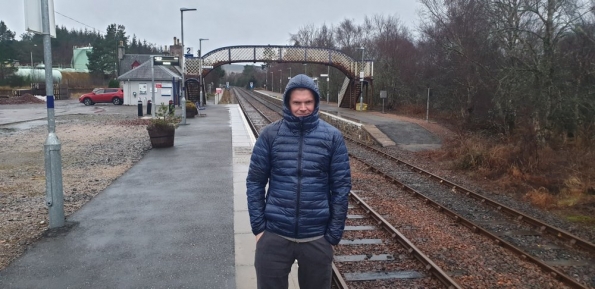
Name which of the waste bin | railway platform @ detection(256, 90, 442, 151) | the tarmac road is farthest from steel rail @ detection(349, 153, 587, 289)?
the waste bin

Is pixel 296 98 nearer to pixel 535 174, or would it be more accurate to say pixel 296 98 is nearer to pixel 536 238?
pixel 536 238

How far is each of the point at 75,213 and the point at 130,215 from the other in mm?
813

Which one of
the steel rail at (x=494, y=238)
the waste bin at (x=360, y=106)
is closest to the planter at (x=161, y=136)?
the steel rail at (x=494, y=238)

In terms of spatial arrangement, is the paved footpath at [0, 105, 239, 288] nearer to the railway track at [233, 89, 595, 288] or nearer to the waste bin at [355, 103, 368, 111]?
the railway track at [233, 89, 595, 288]

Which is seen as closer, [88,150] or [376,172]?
[376,172]

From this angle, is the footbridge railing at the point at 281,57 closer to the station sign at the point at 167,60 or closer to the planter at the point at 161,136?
the station sign at the point at 167,60

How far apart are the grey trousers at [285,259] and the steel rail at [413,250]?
2544 mm

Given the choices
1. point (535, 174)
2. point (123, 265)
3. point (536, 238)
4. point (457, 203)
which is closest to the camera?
point (123, 265)

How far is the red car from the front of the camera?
139 feet

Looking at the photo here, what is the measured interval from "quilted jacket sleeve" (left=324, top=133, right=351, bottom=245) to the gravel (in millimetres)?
3699

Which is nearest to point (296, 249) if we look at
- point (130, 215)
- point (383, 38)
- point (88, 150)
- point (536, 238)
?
point (130, 215)

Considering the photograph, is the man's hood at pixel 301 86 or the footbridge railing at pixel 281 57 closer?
the man's hood at pixel 301 86

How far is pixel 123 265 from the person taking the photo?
498cm

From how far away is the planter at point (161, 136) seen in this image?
14.3 metres
